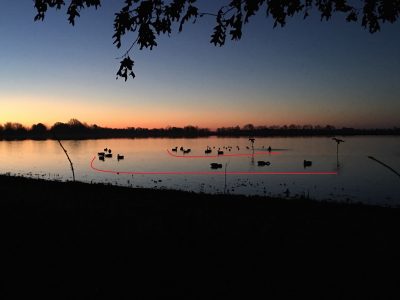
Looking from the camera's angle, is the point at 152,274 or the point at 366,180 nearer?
the point at 152,274

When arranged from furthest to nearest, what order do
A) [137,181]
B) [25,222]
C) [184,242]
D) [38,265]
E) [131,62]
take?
1. [137,181]
2. [25,222]
3. [184,242]
4. [131,62]
5. [38,265]

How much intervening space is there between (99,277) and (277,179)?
39097 mm

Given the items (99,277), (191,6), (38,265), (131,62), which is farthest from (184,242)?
(191,6)

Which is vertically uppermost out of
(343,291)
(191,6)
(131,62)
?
(191,6)

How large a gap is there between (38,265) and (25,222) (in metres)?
3.43

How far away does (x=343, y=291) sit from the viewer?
221 inches

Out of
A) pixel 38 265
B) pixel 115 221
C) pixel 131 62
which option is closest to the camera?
pixel 38 265

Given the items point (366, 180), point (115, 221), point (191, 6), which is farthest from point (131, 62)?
point (366, 180)

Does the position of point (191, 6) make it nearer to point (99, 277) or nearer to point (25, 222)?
point (99, 277)

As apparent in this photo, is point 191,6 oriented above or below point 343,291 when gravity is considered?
above

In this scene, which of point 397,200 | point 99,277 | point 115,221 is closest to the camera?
point 99,277

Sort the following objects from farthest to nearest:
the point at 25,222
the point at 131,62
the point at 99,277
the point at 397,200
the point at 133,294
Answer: the point at 397,200, the point at 25,222, the point at 131,62, the point at 99,277, the point at 133,294

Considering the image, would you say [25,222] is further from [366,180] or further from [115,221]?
[366,180]

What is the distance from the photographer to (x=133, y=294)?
5328mm
